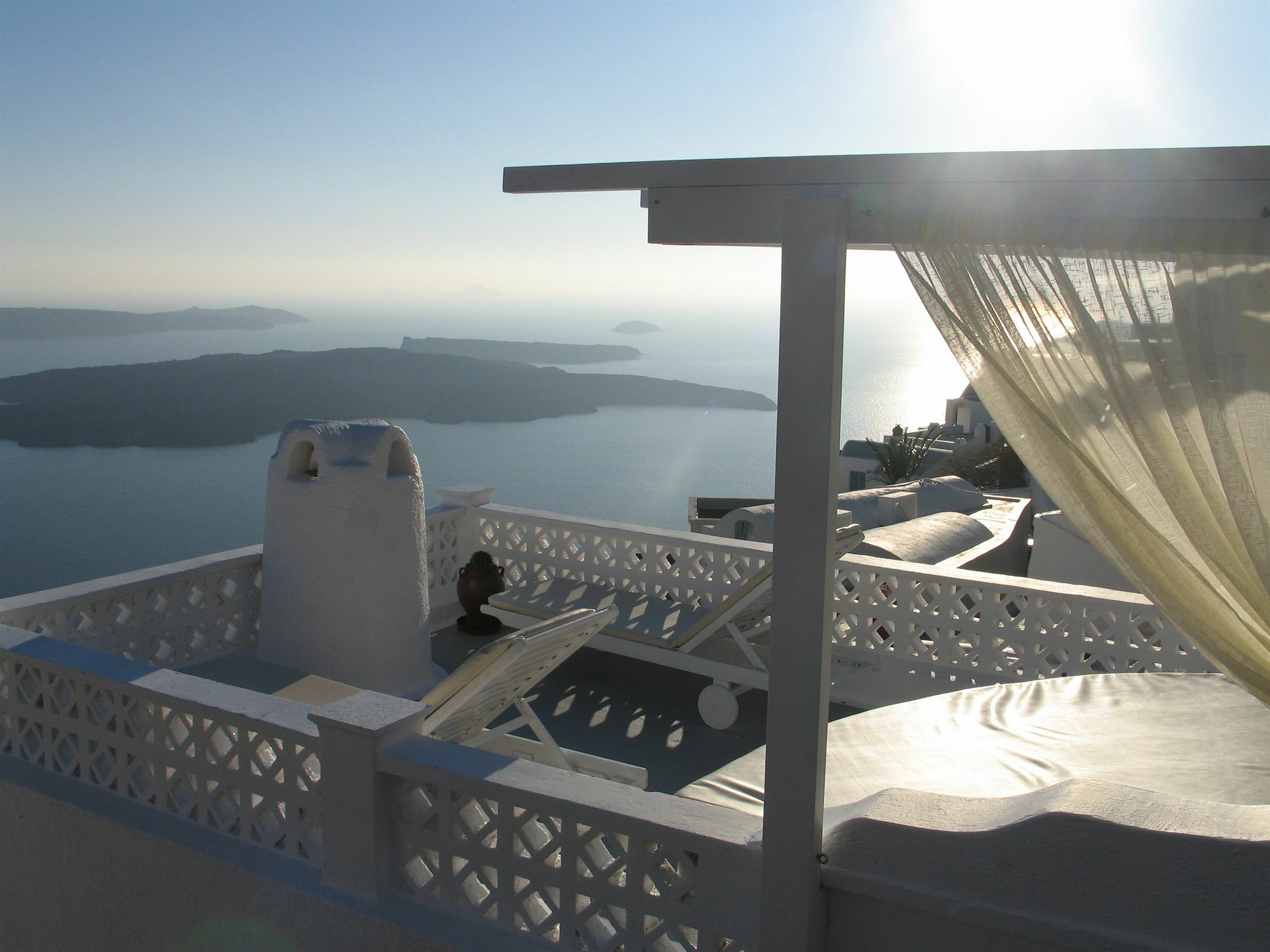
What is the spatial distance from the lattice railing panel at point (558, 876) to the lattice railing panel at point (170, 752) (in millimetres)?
411

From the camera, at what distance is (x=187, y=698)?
9.41 feet

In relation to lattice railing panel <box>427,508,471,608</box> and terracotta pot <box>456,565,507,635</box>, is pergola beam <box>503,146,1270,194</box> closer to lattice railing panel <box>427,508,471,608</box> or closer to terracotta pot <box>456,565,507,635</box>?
terracotta pot <box>456,565,507,635</box>

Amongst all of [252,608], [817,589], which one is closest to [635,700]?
[252,608]

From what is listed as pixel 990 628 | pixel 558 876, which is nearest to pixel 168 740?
pixel 558 876

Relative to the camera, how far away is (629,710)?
476cm

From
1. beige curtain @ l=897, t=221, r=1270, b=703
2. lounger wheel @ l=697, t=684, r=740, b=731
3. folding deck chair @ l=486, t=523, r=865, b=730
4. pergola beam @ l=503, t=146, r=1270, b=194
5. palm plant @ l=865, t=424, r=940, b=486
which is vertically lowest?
palm plant @ l=865, t=424, r=940, b=486

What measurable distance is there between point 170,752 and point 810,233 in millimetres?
2696

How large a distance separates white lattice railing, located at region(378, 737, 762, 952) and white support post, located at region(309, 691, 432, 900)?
39 millimetres

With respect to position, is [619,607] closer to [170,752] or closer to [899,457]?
[170,752]

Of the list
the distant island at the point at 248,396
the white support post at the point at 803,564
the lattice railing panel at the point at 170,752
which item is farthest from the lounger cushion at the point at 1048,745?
the distant island at the point at 248,396

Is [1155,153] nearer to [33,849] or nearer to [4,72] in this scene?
[33,849]

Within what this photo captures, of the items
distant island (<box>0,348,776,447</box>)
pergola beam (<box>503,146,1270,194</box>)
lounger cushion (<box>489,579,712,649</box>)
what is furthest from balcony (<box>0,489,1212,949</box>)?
distant island (<box>0,348,776,447</box>)

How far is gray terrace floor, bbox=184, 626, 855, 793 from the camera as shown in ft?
13.8

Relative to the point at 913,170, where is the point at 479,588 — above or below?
below
